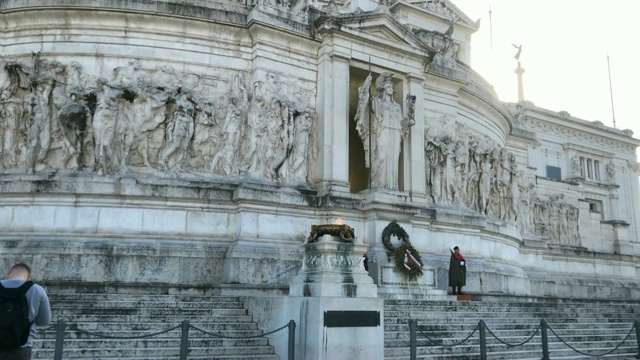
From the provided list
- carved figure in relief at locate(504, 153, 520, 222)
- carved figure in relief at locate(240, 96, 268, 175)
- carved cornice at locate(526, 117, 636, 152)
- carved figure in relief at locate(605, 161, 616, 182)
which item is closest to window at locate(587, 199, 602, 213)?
carved cornice at locate(526, 117, 636, 152)

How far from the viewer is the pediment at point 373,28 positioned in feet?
72.3

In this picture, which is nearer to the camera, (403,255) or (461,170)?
(403,255)

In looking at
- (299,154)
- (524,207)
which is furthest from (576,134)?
(299,154)

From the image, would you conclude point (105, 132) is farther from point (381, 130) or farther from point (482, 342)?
point (482, 342)

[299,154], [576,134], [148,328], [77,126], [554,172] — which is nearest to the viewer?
[148,328]

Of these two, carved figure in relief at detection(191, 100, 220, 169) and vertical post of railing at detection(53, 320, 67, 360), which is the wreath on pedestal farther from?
vertical post of railing at detection(53, 320, 67, 360)

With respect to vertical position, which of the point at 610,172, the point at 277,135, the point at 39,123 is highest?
the point at 610,172

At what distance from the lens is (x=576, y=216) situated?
132ft

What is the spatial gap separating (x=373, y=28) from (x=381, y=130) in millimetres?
4158

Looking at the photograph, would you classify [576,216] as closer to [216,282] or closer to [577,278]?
[577,278]

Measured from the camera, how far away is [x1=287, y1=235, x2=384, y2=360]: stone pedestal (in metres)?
11.9

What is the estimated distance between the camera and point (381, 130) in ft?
73.0

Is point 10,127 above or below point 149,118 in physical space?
below

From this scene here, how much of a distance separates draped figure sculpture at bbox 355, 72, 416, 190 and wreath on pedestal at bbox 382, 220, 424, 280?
1.84 m
